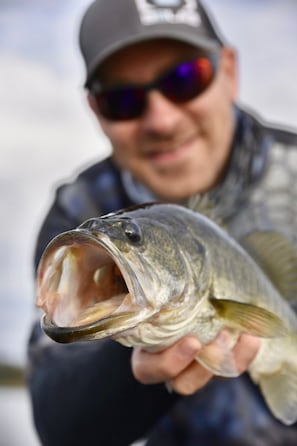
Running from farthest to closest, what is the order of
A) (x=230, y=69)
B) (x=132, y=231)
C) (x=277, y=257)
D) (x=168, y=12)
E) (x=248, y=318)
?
(x=230, y=69)
(x=168, y=12)
(x=277, y=257)
(x=248, y=318)
(x=132, y=231)

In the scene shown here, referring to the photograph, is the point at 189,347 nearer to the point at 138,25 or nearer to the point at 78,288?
the point at 78,288

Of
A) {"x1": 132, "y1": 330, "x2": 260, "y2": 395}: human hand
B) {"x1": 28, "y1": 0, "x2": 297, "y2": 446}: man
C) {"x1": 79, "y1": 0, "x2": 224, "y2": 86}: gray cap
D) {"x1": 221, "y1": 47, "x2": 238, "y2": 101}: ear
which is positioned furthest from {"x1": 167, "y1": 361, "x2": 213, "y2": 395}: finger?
{"x1": 221, "y1": 47, "x2": 238, "y2": 101}: ear

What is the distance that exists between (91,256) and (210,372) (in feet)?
1.45

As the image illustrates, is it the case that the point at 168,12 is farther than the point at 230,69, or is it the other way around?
the point at 230,69

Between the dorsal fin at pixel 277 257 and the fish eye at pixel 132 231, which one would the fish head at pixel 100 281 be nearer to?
the fish eye at pixel 132 231

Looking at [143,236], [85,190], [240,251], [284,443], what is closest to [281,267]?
[240,251]

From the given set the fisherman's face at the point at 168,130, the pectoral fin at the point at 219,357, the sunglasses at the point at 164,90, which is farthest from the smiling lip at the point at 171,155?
the pectoral fin at the point at 219,357

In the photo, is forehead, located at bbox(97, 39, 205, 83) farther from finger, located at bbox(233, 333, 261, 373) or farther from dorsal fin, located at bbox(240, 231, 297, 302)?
finger, located at bbox(233, 333, 261, 373)

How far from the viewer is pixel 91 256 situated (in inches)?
38.1

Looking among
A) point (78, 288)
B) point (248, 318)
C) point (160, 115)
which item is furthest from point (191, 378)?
point (160, 115)

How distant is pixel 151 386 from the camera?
1.48m

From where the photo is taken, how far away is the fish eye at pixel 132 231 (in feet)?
3.25

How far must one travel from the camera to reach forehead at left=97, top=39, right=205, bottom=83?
2039 millimetres

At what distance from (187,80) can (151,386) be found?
0.85 m
